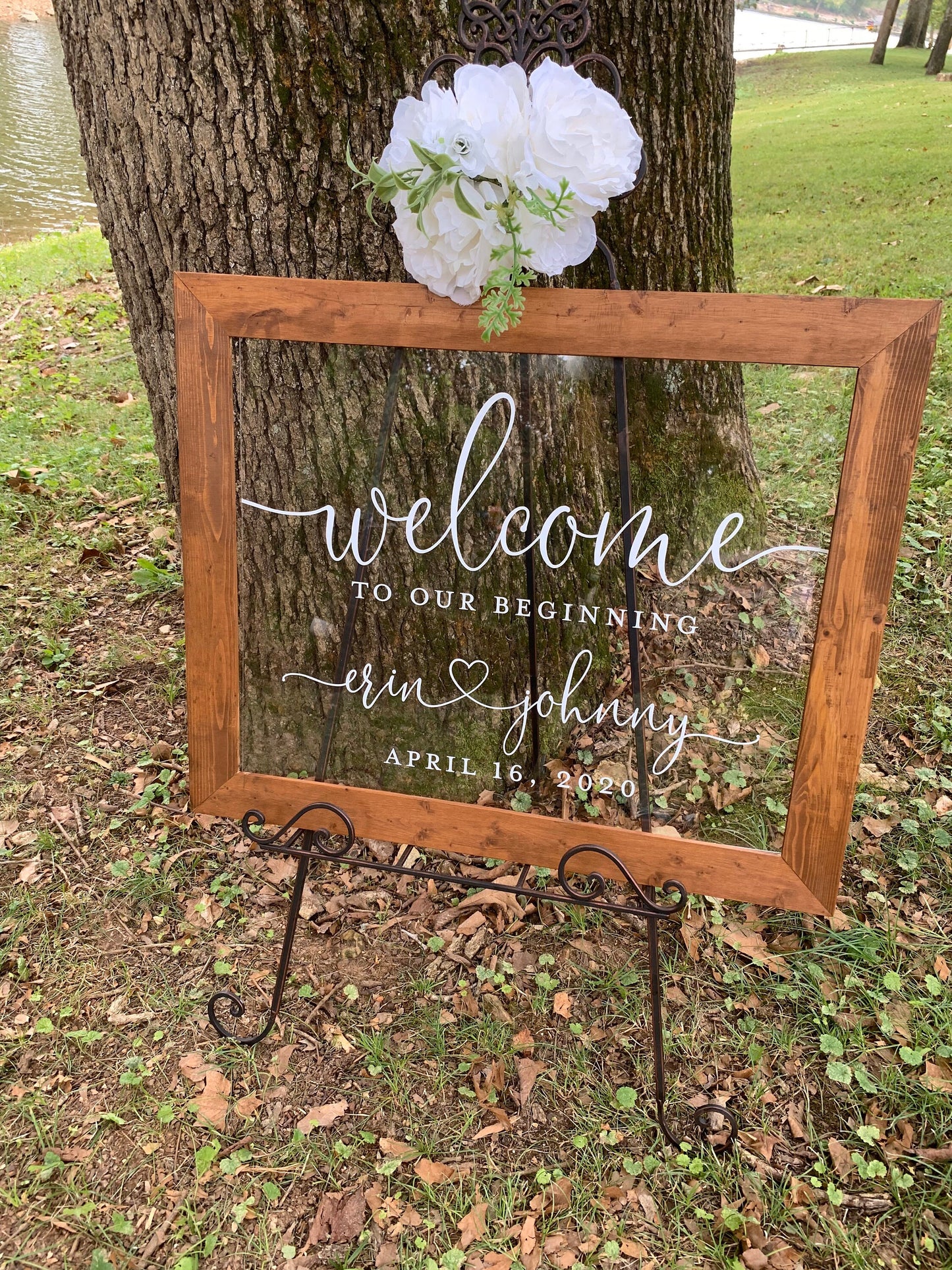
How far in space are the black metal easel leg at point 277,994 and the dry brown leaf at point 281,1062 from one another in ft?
0.17

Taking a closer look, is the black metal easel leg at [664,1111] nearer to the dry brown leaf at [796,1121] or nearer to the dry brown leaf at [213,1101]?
the dry brown leaf at [796,1121]

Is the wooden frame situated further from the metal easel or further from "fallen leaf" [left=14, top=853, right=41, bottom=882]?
"fallen leaf" [left=14, top=853, right=41, bottom=882]

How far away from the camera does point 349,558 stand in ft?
5.15

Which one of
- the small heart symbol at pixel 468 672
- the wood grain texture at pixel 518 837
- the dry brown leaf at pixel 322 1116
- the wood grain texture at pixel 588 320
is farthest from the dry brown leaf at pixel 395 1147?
the wood grain texture at pixel 588 320

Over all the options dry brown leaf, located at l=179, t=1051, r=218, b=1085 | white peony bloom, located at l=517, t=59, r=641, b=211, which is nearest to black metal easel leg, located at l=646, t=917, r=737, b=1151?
dry brown leaf, located at l=179, t=1051, r=218, b=1085

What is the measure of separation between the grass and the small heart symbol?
50 cm

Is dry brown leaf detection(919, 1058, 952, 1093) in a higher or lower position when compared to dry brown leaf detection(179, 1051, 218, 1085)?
higher

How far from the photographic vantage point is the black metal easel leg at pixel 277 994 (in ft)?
5.61

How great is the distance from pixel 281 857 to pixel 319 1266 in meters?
0.93

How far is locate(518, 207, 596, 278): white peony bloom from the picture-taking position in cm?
127

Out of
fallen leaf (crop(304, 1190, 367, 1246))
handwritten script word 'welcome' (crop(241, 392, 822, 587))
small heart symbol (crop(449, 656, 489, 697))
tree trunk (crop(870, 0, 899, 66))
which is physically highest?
tree trunk (crop(870, 0, 899, 66))

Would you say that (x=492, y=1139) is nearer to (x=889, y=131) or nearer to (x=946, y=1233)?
(x=946, y=1233)

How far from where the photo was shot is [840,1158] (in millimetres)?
1571

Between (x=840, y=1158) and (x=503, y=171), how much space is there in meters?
1.90
